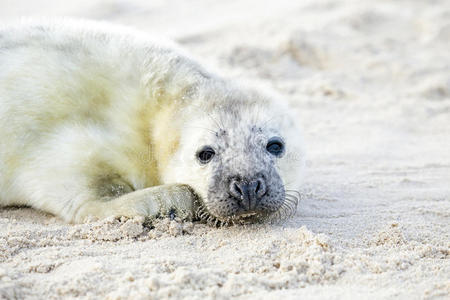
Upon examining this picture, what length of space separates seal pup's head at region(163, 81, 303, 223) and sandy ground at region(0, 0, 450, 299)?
0.14 meters

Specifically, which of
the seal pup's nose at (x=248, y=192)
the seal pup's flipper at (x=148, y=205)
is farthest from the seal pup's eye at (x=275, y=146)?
the seal pup's flipper at (x=148, y=205)

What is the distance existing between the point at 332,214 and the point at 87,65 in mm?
1622

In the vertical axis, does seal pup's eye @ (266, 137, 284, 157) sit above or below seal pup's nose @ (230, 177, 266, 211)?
above

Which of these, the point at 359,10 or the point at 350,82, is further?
the point at 359,10

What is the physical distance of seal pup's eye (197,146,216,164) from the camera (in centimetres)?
319

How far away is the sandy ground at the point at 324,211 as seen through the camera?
91.2 inches

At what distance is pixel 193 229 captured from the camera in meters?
2.99

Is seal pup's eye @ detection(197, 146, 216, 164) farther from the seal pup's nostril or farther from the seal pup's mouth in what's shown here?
the seal pup's nostril

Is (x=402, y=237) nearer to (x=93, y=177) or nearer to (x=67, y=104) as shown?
(x=93, y=177)

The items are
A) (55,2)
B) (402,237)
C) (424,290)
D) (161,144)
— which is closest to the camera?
(424,290)

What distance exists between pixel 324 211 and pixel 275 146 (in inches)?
18.8

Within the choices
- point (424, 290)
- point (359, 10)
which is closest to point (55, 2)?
point (359, 10)

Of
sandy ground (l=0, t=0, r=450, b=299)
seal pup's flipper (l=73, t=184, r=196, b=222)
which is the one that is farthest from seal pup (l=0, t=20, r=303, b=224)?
sandy ground (l=0, t=0, r=450, b=299)

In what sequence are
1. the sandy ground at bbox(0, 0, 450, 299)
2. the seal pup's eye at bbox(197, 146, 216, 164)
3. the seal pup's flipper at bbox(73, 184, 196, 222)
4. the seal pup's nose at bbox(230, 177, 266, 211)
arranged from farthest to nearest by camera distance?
the seal pup's eye at bbox(197, 146, 216, 164)
the seal pup's flipper at bbox(73, 184, 196, 222)
the seal pup's nose at bbox(230, 177, 266, 211)
the sandy ground at bbox(0, 0, 450, 299)
